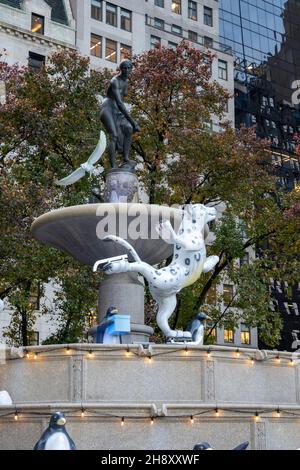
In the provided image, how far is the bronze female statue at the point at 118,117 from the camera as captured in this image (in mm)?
18125

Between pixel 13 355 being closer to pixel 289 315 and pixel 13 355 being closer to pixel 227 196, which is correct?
pixel 227 196

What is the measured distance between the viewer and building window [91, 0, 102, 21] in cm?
5131

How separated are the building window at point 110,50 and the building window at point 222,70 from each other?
10.1 metres

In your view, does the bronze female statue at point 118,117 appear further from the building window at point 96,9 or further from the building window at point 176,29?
the building window at point 176,29

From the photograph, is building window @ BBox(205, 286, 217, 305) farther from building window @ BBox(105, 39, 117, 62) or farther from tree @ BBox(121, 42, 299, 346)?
building window @ BBox(105, 39, 117, 62)

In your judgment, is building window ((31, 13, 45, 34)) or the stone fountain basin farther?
building window ((31, 13, 45, 34))

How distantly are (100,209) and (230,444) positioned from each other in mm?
5780

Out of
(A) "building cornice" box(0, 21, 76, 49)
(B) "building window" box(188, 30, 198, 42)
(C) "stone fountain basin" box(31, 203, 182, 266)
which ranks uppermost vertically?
(B) "building window" box(188, 30, 198, 42)

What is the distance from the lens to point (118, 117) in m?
18.6

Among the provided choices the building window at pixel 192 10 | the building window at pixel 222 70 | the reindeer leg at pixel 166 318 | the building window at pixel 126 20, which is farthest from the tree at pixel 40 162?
the building window at pixel 192 10

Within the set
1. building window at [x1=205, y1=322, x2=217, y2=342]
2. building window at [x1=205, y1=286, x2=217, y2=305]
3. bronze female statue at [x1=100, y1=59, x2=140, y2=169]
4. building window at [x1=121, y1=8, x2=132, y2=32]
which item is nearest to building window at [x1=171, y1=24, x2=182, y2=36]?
building window at [x1=121, y1=8, x2=132, y2=32]

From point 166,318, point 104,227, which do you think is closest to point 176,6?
point 104,227

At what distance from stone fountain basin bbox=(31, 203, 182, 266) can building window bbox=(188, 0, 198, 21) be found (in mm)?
44750

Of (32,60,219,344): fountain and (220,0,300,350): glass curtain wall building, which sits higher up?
(220,0,300,350): glass curtain wall building
